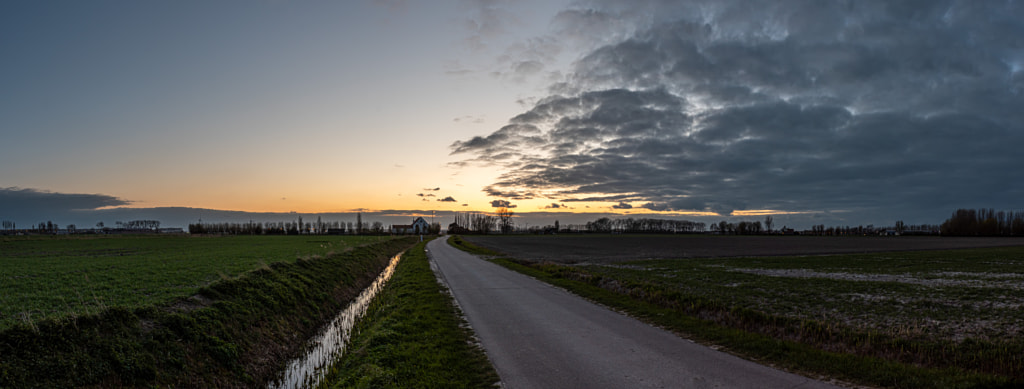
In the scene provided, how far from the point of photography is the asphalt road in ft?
25.5

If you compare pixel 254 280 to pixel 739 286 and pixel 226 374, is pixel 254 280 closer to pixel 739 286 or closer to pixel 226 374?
pixel 226 374

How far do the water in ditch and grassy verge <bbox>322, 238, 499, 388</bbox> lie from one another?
0.41 metres

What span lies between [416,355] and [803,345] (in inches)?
343

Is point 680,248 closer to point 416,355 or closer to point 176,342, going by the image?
point 416,355

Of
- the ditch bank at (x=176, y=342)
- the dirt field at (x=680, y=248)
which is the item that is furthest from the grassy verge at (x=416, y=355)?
the dirt field at (x=680, y=248)

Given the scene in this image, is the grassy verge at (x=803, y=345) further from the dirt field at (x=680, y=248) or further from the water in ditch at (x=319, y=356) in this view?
the dirt field at (x=680, y=248)

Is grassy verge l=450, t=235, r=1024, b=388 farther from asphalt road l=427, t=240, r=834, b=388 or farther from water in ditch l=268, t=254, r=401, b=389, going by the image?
water in ditch l=268, t=254, r=401, b=389

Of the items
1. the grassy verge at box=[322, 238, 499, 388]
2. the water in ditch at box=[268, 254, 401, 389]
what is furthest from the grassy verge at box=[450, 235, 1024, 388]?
the water in ditch at box=[268, 254, 401, 389]

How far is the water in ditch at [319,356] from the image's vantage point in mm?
11156

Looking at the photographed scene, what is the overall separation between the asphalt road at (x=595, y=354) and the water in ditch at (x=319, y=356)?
13.1 ft

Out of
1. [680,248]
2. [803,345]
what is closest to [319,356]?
[803,345]

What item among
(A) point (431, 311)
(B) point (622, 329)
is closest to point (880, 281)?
(B) point (622, 329)

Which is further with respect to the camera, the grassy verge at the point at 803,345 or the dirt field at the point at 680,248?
the dirt field at the point at 680,248

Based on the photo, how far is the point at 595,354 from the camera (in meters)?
9.50
